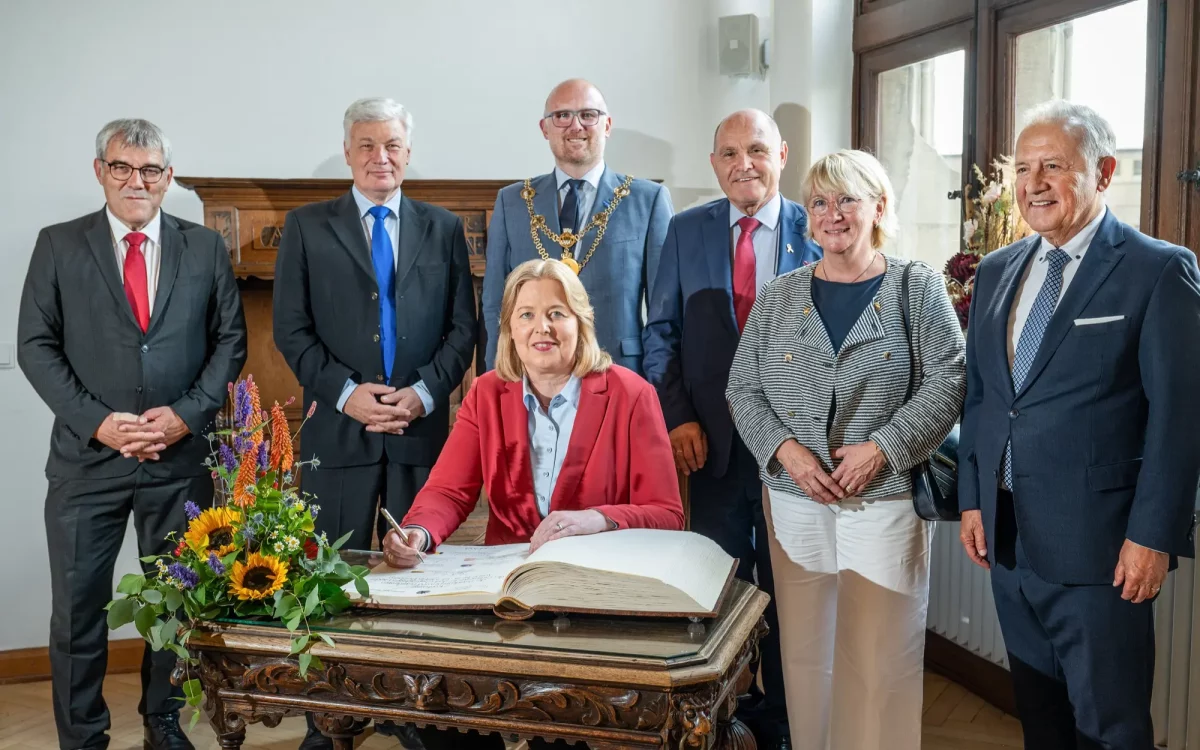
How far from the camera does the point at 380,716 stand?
5.28 ft

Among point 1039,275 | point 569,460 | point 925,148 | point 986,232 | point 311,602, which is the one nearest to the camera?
point 311,602

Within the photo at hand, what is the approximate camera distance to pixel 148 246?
3154 millimetres

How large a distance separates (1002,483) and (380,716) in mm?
1306

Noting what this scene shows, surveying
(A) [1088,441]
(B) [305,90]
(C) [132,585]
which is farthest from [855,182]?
(B) [305,90]

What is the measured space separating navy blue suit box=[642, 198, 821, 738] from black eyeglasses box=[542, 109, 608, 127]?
409 mm

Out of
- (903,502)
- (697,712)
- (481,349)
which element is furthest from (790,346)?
(481,349)

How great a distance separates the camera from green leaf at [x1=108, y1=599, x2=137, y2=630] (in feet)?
5.60

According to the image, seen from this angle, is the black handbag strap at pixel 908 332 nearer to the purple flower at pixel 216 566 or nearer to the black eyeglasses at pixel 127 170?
the purple flower at pixel 216 566

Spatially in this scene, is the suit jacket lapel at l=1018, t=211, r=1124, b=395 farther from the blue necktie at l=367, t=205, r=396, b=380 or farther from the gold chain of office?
the blue necktie at l=367, t=205, r=396, b=380

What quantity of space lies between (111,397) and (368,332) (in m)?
0.77

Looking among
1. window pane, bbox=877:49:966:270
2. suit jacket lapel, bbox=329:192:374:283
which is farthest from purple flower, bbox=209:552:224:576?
window pane, bbox=877:49:966:270

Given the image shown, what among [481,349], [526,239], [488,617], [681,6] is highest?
[681,6]

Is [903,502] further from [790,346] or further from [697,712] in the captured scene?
[697,712]

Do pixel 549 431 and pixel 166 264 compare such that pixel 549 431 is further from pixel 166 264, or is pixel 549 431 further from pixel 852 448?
pixel 166 264
